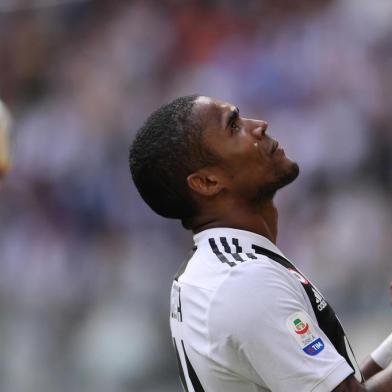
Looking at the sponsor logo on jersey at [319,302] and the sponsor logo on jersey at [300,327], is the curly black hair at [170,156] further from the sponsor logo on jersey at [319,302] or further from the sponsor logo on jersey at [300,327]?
the sponsor logo on jersey at [300,327]

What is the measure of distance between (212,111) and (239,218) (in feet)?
1.09

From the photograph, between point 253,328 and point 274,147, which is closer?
point 253,328

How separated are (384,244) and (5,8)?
474 cm

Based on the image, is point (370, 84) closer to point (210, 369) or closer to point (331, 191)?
point (331, 191)

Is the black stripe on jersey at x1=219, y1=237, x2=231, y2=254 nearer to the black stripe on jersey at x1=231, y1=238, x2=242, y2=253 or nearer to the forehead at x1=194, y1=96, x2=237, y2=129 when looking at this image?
the black stripe on jersey at x1=231, y1=238, x2=242, y2=253

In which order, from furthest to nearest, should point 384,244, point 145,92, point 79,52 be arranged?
point 79,52 < point 145,92 < point 384,244

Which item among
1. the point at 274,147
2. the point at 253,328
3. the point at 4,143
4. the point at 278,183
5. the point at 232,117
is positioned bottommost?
the point at 253,328

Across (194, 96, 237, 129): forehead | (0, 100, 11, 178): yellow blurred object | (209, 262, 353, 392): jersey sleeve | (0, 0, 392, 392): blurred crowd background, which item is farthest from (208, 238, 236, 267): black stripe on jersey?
(0, 0, 392, 392): blurred crowd background

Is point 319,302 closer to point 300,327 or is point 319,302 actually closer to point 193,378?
point 300,327

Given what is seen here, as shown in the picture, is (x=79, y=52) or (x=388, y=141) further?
(x=79, y=52)

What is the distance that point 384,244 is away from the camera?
19.6 ft

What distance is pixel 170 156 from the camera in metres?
2.69

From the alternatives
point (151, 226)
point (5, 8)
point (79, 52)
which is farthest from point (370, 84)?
point (5, 8)

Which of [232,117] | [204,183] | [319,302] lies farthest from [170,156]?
[319,302]
